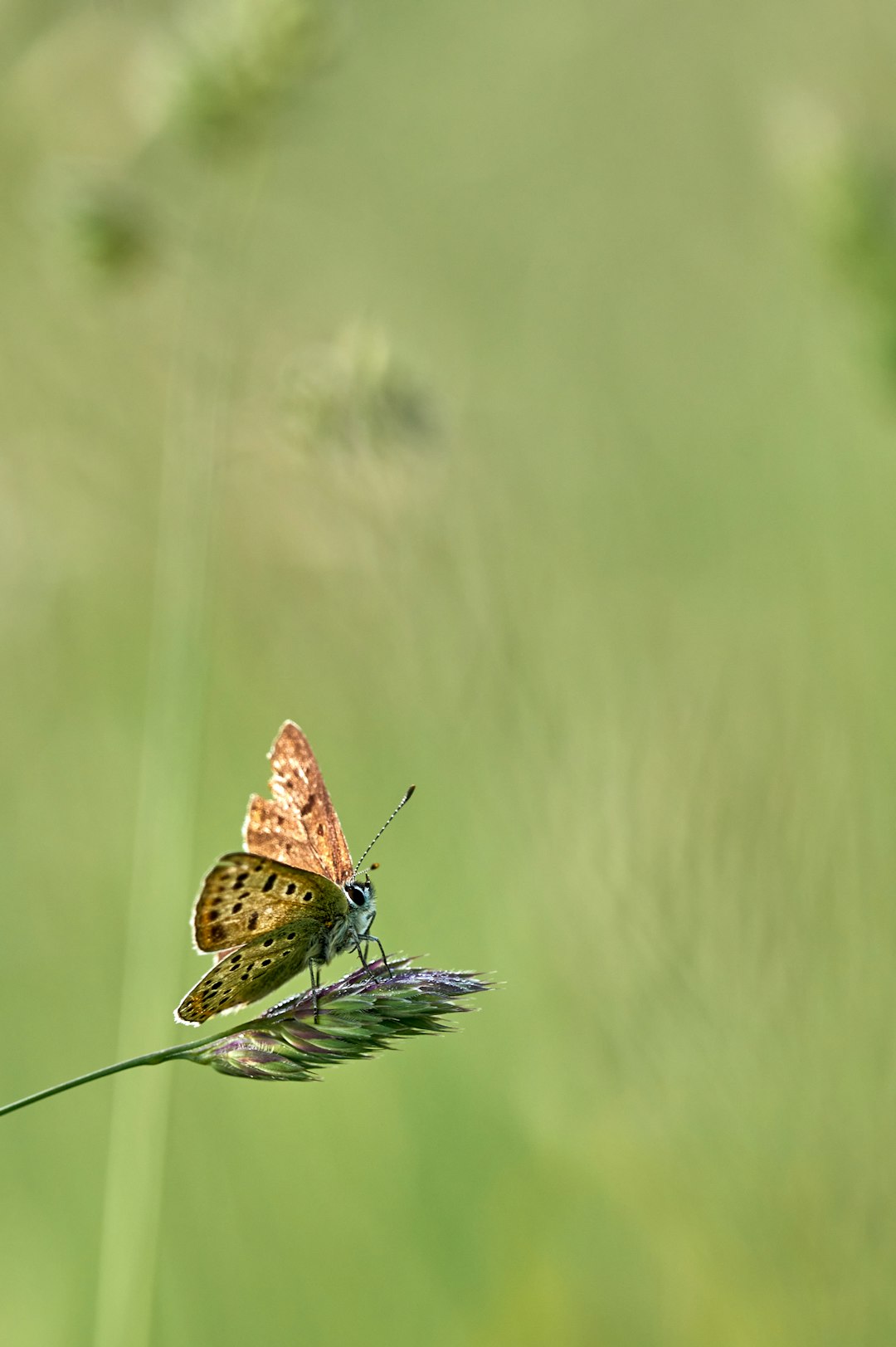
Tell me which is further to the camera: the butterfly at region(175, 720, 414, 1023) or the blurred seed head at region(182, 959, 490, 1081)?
the butterfly at region(175, 720, 414, 1023)

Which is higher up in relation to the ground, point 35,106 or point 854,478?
point 35,106

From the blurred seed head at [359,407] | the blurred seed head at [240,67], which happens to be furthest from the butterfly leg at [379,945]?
the blurred seed head at [240,67]

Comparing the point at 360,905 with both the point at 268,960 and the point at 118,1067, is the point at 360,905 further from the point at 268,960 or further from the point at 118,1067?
the point at 118,1067

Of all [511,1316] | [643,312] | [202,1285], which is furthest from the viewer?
[643,312]

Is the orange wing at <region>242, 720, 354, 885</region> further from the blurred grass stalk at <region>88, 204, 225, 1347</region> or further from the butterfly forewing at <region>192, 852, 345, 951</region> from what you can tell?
the blurred grass stalk at <region>88, 204, 225, 1347</region>

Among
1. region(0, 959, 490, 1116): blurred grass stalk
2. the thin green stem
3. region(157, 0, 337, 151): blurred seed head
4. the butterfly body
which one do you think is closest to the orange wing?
the butterfly body

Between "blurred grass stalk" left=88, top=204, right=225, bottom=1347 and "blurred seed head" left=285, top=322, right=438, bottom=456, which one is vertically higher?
A: "blurred seed head" left=285, top=322, right=438, bottom=456

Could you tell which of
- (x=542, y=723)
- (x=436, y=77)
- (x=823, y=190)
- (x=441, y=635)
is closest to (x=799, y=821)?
(x=542, y=723)

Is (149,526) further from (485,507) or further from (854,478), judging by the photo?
(854,478)
